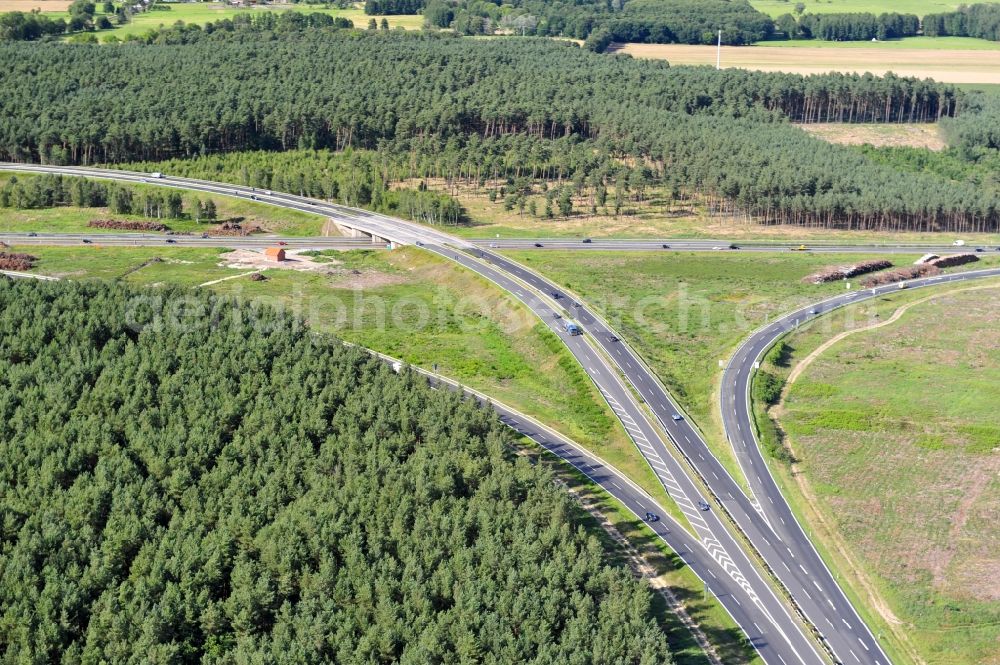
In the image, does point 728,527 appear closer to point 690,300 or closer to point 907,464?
point 907,464

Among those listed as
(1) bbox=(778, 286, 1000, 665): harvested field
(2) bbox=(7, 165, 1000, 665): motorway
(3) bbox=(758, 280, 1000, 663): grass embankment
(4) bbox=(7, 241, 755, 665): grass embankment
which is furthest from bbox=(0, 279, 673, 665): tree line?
(1) bbox=(778, 286, 1000, 665): harvested field

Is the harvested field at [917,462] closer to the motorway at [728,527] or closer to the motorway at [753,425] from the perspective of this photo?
the motorway at [753,425]

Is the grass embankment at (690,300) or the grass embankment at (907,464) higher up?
the grass embankment at (690,300)

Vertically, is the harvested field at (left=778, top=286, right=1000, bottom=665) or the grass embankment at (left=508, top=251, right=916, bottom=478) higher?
the grass embankment at (left=508, top=251, right=916, bottom=478)

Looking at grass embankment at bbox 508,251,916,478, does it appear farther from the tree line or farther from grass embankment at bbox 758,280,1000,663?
the tree line

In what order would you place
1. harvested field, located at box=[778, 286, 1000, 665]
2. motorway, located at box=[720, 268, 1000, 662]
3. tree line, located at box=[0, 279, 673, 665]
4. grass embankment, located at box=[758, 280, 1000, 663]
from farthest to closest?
motorway, located at box=[720, 268, 1000, 662] < harvested field, located at box=[778, 286, 1000, 665] < grass embankment, located at box=[758, 280, 1000, 663] < tree line, located at box=[0, 279, 673, 665]

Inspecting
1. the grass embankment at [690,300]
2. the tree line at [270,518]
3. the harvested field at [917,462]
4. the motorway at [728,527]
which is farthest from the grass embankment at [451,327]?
the harvested field at [917,462]
